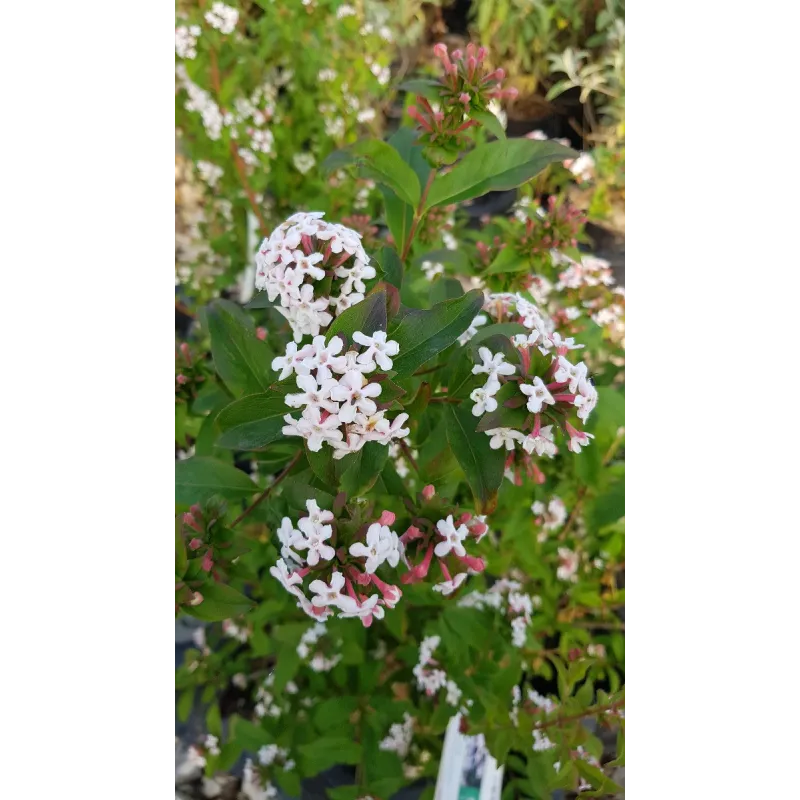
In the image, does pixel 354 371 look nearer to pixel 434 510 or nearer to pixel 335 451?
pixel 335 451

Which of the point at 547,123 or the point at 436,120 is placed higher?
the point at 436,120

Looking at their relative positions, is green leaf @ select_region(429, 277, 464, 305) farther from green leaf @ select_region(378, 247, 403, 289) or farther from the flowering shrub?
green leaf @ select_region(378, 247, 403, 289)

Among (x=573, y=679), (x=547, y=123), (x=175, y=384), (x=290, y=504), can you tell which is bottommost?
(x=573, y=679)

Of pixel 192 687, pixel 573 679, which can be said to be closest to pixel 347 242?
pixel 573 679

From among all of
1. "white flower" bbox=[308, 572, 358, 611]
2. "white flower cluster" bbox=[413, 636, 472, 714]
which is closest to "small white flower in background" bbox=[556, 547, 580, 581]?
"white flower cluster" bbox=[413, 636, 472, 714]

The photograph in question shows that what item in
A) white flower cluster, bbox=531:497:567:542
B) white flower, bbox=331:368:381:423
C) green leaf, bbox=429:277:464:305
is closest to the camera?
white flower, bbox=331:368:381:423

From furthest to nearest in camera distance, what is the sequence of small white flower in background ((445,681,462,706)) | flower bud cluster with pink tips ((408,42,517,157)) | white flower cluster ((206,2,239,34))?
white flower cluster ((206,2,239,34))
small white flower in background ((445,681,462,706))
flower bud cluster with pink tips ((408,42,517,157))
